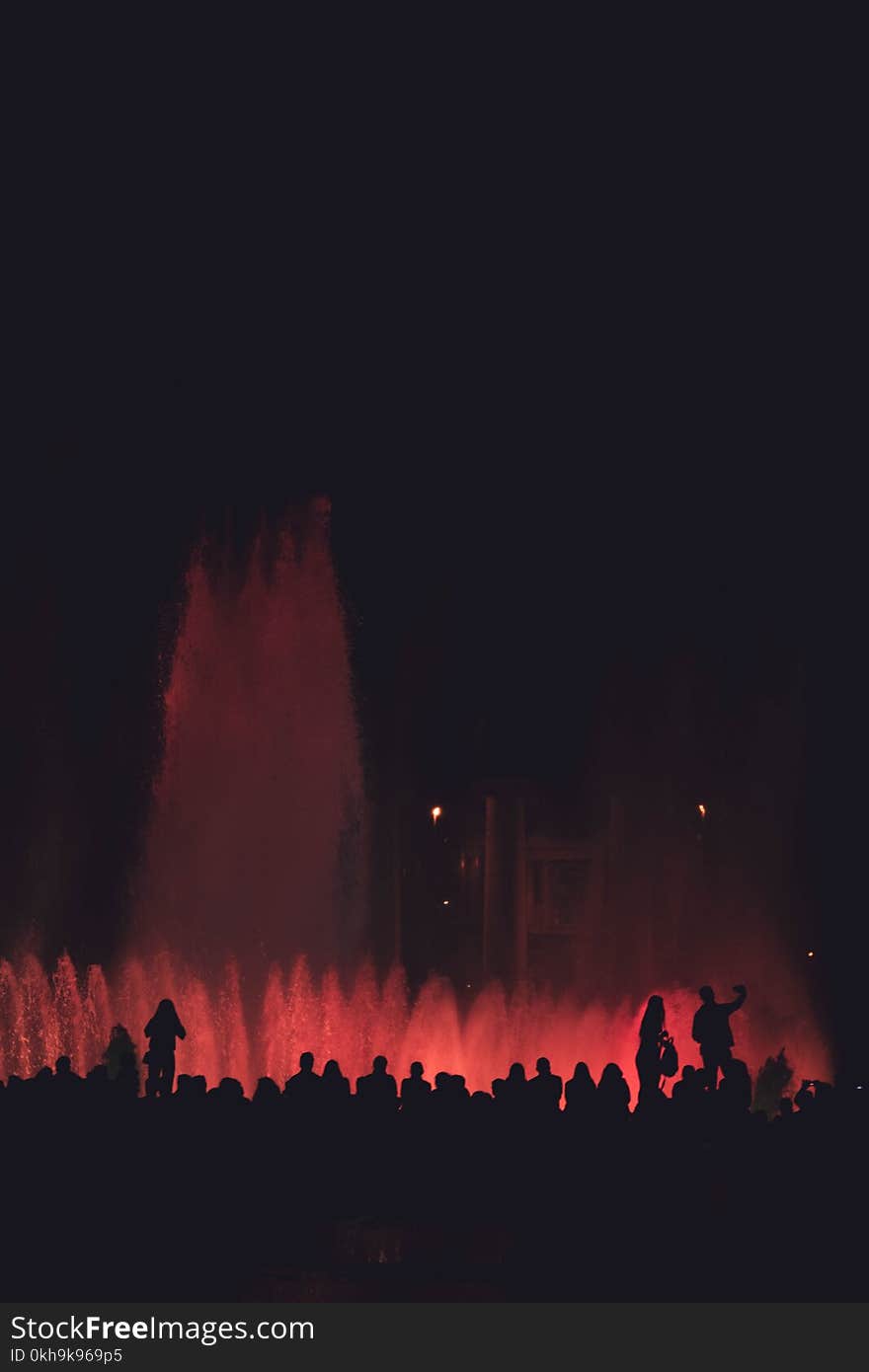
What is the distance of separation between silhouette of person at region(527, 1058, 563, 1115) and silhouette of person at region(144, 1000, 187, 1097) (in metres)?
4.07

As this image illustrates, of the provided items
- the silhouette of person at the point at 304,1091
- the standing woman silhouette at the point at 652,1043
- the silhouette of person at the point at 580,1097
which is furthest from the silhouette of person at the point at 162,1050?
the silhouette of person at the point at 580,1097

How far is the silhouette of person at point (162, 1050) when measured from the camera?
17188mm

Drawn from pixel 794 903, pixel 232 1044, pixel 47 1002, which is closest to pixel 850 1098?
pixel 232 1044

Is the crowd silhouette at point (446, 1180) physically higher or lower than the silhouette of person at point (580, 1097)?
lower

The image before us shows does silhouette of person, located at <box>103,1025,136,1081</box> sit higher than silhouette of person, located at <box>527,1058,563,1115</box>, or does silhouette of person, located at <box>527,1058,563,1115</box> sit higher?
silhouette of person, located at <box>103,1025,136,1081</box>

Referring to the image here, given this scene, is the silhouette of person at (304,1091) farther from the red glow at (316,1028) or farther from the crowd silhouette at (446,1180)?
the red glow at (316,1028)

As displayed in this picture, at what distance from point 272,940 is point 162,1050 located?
39.1 feet

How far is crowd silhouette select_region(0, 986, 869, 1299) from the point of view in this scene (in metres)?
11.6

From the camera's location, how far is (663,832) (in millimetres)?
54375

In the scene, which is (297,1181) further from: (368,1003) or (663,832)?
(663,832)

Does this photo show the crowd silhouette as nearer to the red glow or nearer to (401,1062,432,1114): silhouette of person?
(401,1062,432,1114): silhouette of person

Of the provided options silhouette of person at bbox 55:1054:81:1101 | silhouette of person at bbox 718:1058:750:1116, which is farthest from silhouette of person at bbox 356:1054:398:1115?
silhouette of person at bbox 718:1058:750:1116

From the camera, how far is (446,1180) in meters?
13.2

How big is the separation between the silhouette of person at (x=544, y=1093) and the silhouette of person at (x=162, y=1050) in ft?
13.3
